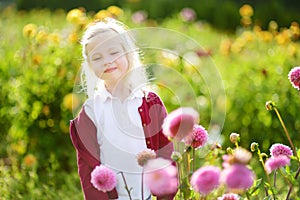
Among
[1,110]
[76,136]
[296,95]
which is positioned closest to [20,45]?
[1,110]

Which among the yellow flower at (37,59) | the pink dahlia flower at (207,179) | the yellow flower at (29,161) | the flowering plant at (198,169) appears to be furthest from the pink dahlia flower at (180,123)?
the yellow flower at (37,59)

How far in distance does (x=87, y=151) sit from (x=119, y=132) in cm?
12

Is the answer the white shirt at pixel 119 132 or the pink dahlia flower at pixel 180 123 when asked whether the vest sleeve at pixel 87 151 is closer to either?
the white shirt at pixel 119 132

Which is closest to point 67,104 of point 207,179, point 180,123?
point 180,123

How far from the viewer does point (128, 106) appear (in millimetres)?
2090

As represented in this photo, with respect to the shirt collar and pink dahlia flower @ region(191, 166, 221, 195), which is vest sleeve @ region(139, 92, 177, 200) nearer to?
the shirt collar

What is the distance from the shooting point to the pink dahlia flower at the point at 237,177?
1387 millimetres

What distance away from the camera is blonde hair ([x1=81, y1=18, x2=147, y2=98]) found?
206 centimetres

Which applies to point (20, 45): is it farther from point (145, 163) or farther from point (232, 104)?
point (145, 163)

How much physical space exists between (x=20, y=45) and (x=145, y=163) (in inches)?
130

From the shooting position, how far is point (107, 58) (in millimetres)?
2018

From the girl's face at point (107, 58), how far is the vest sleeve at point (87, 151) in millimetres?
161

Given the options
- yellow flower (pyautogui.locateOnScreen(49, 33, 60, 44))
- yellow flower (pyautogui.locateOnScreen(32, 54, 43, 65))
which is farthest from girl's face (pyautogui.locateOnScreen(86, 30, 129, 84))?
yellow flower (pyautogui.locateOnScreen(49, 33, 60, 44))

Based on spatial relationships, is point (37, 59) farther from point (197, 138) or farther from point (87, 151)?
point (197, 138)
